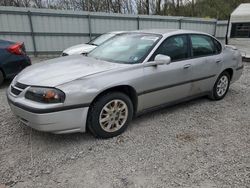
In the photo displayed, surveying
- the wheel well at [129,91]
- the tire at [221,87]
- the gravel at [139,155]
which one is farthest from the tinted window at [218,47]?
the wheel well at [129,91]

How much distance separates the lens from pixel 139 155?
9.46 ft

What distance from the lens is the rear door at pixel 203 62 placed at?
13.6ft

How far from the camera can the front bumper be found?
2.73 metres

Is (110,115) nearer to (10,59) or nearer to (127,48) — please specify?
(127,48)

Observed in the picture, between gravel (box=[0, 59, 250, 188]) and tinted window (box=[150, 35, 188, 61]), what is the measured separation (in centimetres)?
104

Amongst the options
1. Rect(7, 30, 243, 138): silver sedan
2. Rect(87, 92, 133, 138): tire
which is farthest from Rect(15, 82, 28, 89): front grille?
Rect(87, 92, 133, 138): tire

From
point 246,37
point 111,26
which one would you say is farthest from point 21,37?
point 246,37

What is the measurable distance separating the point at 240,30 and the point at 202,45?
7.45m

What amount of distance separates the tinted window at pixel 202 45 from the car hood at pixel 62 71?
1.60 m

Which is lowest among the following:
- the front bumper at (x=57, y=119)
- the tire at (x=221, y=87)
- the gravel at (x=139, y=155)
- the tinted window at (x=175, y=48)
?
the gravel at (x=139, y=155)

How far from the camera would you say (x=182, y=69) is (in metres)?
3.87

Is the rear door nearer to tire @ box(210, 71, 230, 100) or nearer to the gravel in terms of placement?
tire @ box(210, 71, 230, 100)

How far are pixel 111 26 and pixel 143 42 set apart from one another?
886 centimetres

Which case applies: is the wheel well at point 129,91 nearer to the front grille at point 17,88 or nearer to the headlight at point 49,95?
the headlight at point 49,95
